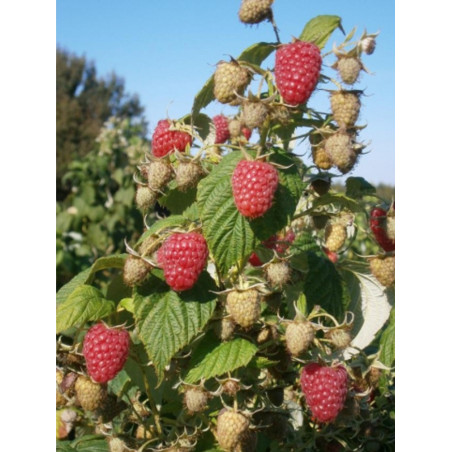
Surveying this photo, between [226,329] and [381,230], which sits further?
[381,230]

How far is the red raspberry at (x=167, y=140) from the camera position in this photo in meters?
1.21

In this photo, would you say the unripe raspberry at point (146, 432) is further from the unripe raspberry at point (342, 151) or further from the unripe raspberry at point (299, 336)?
the unripe raspberry at point (342, 151)

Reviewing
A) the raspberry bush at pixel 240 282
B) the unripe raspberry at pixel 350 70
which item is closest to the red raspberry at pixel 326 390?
the raspberry bush at pixel 240 282

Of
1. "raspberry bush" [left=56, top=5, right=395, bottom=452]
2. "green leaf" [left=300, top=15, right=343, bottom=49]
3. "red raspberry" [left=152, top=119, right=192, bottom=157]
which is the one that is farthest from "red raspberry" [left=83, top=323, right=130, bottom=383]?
"green leaf" [left=300, top=15, right=343, bottom=49]

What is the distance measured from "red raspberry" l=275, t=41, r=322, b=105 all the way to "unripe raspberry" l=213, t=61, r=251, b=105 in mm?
49

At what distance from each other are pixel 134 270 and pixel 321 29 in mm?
487

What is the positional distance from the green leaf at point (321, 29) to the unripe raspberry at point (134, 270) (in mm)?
443

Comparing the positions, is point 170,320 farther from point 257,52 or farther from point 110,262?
point 257,52

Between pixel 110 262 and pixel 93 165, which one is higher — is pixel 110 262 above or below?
below

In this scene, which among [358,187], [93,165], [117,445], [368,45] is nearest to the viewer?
[368,45]

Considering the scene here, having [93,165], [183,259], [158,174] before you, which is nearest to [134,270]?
[183,259]

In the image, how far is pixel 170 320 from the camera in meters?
1.09

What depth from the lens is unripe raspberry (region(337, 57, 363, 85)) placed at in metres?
1.05

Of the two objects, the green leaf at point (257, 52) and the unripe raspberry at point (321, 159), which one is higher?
the green leaf at point (257, 52)
